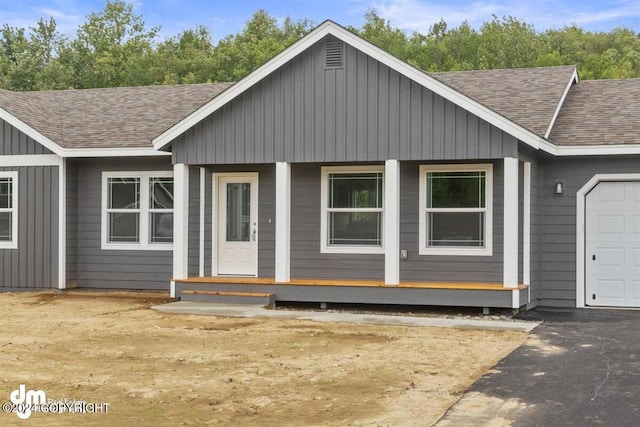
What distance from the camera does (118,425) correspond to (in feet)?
22.1

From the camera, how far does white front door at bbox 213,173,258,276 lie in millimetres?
16094

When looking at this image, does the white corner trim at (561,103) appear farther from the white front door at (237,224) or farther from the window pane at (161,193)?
the window pane at (161,193)

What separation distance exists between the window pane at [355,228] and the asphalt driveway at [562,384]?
3.94 metres

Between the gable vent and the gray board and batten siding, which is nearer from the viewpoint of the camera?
the gray board and batten siding

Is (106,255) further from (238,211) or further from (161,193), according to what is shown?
(238,211)

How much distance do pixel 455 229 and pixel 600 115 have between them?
348 cm

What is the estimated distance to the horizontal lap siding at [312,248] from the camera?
50.2 ft

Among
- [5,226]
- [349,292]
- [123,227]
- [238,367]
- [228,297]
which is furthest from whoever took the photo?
[5,226]

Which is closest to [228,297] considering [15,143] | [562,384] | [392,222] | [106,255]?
[392,222]

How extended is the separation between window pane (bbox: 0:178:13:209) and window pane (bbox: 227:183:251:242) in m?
4.87

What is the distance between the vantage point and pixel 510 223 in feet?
44.8

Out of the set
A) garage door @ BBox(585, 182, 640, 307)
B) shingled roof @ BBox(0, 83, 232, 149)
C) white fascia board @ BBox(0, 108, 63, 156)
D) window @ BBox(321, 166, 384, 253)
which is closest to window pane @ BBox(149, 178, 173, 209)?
shingled roof @ BBox(0, 83, 232, 149)

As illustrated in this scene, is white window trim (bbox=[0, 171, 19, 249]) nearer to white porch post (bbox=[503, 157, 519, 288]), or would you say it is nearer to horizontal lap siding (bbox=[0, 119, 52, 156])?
horizontal lap siding (bbox=[0, 119, 52, 156])

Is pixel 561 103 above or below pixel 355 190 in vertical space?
above
